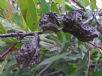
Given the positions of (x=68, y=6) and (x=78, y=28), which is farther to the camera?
(x=68, y=6)

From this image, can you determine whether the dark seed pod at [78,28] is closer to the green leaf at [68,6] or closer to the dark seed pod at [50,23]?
the dark seed pod at [50,23]

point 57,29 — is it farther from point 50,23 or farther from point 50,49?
point 50,49

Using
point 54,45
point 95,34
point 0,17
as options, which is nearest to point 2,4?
point 0,17

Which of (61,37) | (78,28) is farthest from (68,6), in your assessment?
(78,28)

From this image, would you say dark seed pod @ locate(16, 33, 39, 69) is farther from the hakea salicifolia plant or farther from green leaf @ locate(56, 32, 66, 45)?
green leaf @ locate(56, 32, 66, 45)

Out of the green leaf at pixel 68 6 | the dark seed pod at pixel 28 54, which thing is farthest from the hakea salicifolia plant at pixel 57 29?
the green leaf at pixel 68 6

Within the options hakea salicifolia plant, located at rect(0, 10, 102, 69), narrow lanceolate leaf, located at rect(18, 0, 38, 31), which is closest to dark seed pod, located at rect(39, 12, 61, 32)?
hakea salicifolia plant, located at rect(0, 10, 102, 69)
